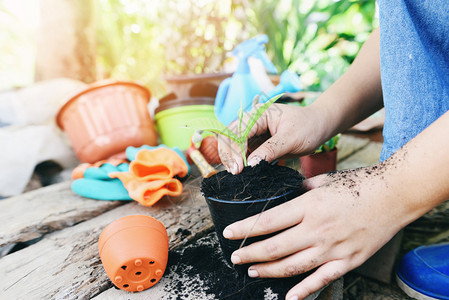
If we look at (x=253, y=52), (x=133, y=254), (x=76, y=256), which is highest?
(x=253, y=52)

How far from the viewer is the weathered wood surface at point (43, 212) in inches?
41.6

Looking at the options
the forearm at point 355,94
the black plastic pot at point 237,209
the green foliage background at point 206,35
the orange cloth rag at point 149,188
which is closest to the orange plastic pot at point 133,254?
the black plastic pot at point 237,209

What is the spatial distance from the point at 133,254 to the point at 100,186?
677 millimetres

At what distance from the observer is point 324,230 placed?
660 millimetres

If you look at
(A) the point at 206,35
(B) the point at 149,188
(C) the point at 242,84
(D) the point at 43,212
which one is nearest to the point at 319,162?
(C) the point at 242,84

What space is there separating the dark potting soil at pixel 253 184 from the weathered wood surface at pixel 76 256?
0.81ft

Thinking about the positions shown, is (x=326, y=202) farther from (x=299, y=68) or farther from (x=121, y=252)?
(x=299, y=68)

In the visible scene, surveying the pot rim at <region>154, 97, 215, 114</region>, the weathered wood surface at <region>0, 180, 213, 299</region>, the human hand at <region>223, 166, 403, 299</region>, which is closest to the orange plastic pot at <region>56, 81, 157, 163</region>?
the pot rim at <region>154, 97, 215, 114</region>

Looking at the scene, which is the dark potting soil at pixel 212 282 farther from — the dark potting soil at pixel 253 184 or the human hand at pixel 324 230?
the dark potting soil at pixel 253 184

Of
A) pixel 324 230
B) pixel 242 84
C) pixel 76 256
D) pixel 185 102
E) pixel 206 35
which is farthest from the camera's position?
pixel 206 35

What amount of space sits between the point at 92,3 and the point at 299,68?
181 cm

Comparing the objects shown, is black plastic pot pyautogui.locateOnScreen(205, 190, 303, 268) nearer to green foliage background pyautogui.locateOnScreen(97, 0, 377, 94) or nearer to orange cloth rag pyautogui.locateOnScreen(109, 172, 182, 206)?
orange cloth rag pyautogui.locateOnScreen(109, 172, 182, 206)

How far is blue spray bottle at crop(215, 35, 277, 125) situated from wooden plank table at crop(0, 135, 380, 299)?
518 millimetres

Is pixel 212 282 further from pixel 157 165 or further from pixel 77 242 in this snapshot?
pixel 157 165
